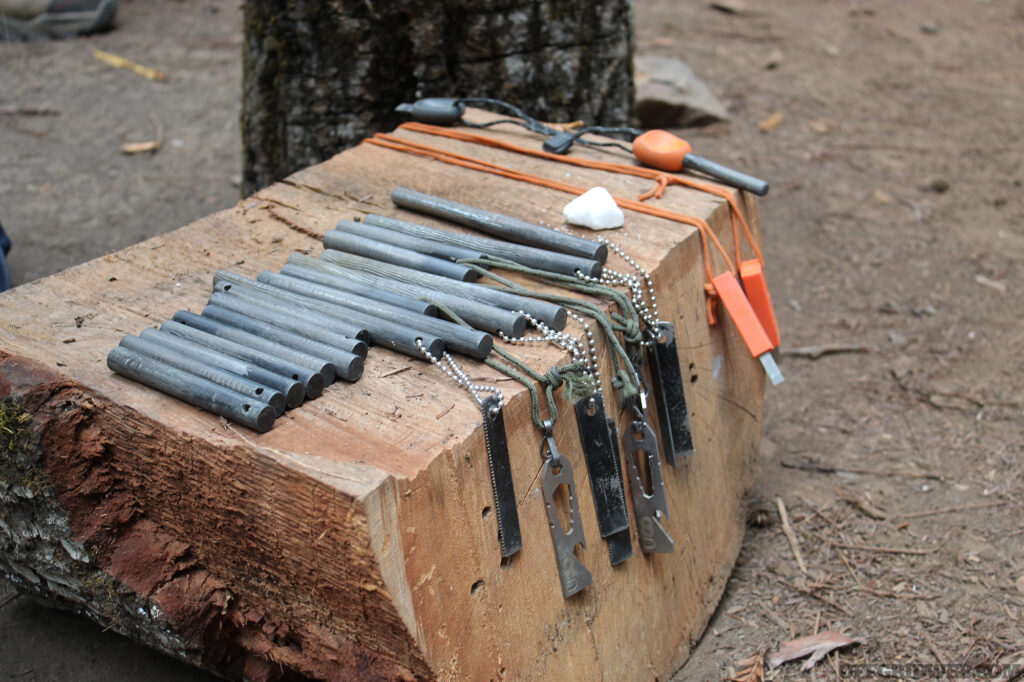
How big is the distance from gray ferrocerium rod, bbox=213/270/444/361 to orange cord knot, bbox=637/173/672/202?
35.5 inches

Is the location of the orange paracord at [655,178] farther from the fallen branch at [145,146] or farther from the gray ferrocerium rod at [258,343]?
the fallen branch at [145,146]

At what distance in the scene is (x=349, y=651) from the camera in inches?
65.6

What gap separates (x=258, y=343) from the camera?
179 cm

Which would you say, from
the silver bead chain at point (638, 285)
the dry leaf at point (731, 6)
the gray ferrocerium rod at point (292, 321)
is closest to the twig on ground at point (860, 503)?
the silver bead chain at point (638, 285)

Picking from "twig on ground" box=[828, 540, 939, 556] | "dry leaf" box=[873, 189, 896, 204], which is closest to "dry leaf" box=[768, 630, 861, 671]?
"twig on ground" box=[828, 540, 939, 556]

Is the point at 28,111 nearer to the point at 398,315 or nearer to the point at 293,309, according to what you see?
the point at 293,309

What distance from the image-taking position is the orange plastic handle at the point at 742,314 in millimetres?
2246

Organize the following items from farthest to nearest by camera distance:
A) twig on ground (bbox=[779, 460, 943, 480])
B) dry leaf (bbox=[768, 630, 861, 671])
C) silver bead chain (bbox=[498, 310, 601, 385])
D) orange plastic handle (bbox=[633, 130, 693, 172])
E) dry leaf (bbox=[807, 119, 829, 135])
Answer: dry leaf (bbox=[807, 119, 829, 135])
twig on ground (bbox=[779, 460, 943, 480])
orange plastic handle (bbox=[633, 130, 693, 172])
dry leaf (bbox=[768, 630, 861, 671])
silver bead chain (bbox=[498, 310, 601, 385])

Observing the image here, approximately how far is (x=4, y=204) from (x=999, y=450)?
14.0 ft

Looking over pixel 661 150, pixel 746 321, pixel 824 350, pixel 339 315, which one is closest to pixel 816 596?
pixel 746 321

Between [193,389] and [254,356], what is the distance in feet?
0.46

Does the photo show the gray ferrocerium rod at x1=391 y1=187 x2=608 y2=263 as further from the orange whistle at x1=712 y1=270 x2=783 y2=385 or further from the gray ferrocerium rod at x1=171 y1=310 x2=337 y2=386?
the gray ferrocerium rod at x1=171 y1=310 x2=337 y2=386

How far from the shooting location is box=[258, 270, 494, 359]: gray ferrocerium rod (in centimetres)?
180

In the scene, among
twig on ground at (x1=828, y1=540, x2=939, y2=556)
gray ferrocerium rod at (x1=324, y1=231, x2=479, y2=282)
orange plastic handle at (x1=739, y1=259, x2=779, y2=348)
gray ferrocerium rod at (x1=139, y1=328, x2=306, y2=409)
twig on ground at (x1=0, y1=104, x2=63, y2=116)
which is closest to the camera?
gray ferrocerium rod at (x1=139, y1=328, x2=306, y2=409)
